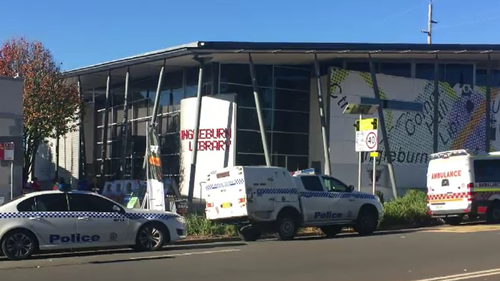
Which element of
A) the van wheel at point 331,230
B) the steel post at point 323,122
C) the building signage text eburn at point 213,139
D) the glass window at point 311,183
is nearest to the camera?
the glass window at point 311,183

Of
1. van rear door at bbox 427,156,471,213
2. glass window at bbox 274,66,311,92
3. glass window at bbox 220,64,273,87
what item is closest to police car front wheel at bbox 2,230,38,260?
van rear door at bbox 427,156,471,213

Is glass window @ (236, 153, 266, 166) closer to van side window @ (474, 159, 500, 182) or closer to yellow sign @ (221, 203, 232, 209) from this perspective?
van side window @ (474, 159, 500, 182)

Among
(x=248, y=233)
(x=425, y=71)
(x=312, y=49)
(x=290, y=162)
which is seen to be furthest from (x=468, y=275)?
(x=425, y=71)

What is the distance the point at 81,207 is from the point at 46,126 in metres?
20.6

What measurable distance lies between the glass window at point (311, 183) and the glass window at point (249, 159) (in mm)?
13508

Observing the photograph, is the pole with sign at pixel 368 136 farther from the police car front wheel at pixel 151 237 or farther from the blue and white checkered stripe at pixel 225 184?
the police car front wheel at pixel 151 237

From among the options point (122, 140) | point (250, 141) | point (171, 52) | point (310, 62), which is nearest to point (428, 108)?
point (310, 62)

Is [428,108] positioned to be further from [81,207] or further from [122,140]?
[81,207]

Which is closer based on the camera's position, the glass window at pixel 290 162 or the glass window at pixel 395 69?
the glass window at pixel 290 162

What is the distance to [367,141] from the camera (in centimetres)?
2142

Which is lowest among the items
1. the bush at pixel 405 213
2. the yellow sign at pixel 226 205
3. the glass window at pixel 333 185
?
the bush at pixel 405 213

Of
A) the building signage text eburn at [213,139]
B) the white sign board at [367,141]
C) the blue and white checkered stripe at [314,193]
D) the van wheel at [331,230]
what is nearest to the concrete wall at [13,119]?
the blue and white checkered stripe at [314,193]

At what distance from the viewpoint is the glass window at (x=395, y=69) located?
34781mm

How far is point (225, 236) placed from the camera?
18.2 metres
